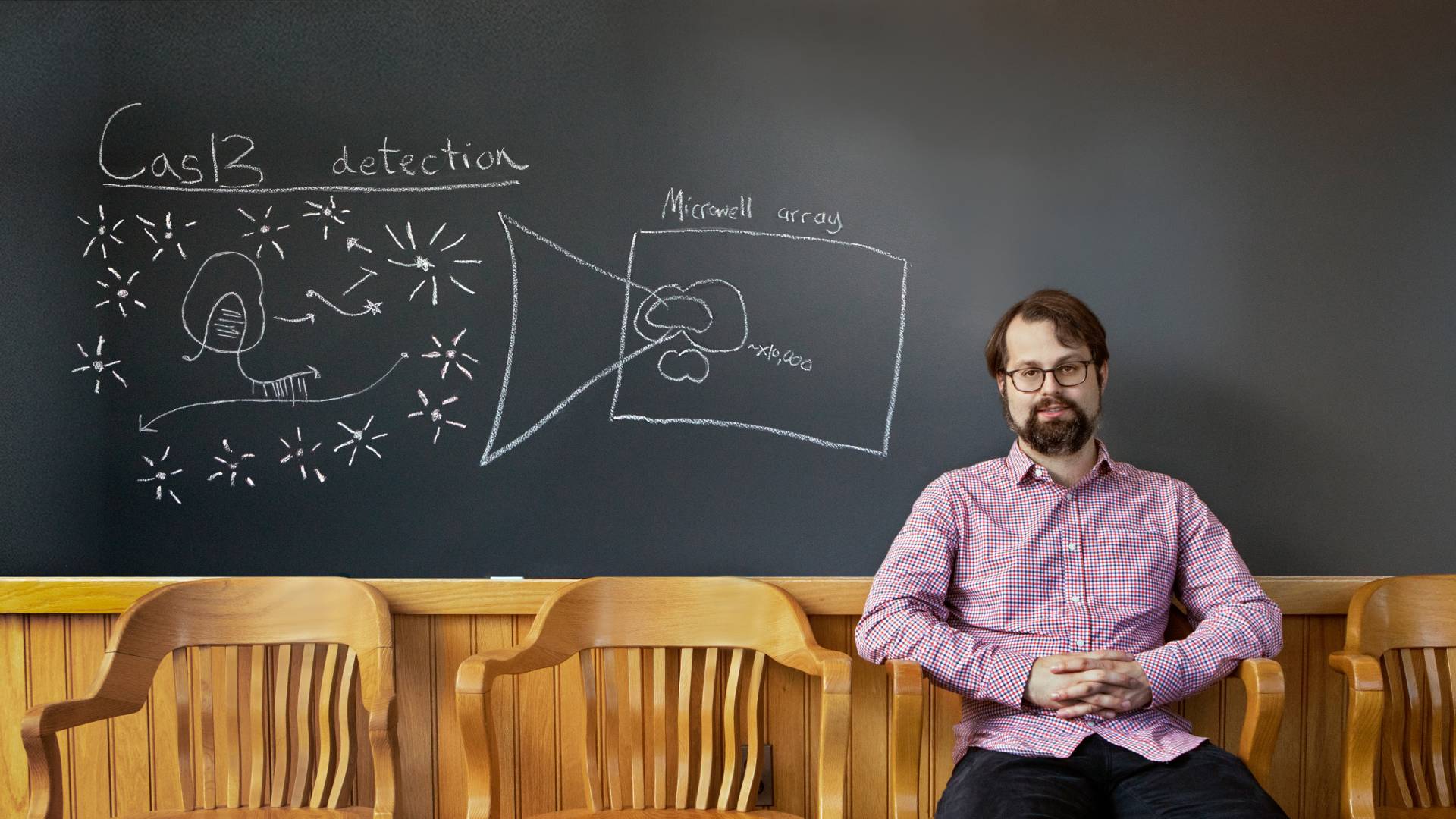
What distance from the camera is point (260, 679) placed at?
217 cm

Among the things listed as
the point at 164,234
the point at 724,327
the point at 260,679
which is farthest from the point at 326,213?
the point at 260,679

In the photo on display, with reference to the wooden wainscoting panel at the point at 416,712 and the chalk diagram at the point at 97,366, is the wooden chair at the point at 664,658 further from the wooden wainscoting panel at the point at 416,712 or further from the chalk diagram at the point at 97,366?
the chalk diagram at the point at 97,366

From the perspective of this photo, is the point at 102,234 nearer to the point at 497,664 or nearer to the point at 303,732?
the point at 303,732

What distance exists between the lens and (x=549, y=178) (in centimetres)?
224

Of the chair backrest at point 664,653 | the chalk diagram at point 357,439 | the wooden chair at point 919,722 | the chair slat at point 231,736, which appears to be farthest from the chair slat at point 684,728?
the chair slat at point 231,736

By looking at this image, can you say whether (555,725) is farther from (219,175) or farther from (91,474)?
(219,175)

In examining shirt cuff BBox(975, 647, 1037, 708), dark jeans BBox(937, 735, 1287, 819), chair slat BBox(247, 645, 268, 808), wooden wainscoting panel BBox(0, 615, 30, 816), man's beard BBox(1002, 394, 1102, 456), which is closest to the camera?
dark jeans BBox(937, 735, 1287, 819)

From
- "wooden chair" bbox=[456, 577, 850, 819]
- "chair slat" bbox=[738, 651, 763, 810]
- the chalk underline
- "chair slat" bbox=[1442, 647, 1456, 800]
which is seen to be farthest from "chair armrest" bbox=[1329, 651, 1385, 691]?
the chalk underline

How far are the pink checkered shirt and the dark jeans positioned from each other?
0.09 feet

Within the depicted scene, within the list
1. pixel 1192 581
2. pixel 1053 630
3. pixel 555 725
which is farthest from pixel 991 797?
pixel 555 725

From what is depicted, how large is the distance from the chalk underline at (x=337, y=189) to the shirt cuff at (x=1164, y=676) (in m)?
1.70

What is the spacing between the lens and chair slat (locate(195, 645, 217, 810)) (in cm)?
213

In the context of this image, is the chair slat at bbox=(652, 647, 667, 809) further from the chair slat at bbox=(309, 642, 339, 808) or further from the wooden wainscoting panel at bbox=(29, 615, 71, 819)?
the wooden wainscoting panel at bbox=(29, 615, 71, 819)

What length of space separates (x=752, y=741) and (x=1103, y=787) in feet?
2.34
